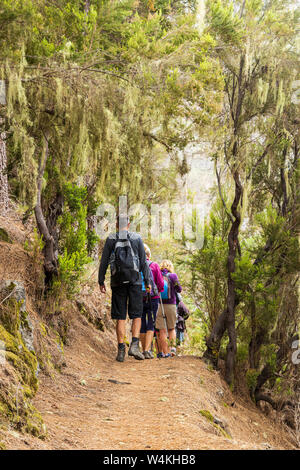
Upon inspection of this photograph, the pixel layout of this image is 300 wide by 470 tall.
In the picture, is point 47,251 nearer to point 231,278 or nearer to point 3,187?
point 3,187

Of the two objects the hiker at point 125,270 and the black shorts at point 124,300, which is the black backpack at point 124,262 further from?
the black shorts at point 124,300

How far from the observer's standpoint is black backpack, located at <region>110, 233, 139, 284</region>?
726 cm

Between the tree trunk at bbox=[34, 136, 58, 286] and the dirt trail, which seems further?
the tree trunk at bbox=[34, 136, 58, 286]

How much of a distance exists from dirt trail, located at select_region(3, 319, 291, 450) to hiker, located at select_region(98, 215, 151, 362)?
0.80 meters

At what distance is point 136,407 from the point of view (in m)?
5.34

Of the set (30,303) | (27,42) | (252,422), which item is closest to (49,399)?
(30,303)

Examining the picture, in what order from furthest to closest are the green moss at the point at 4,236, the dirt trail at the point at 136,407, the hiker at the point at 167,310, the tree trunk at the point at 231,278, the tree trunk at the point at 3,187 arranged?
the hiker at the point at 167,310 → the tree trunk at the point at 3,187 → the tree trunk at the point at 231,278 → the green moss at the point at 4,236 → the dirt trail at the point at 136,407

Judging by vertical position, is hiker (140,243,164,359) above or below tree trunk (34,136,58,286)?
below

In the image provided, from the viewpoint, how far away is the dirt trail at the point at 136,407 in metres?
4.00

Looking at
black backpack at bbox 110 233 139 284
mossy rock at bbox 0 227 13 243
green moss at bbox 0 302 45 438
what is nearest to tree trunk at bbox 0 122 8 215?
mossy rock at bbox 0 227 13 243

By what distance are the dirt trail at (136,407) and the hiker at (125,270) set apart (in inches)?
31.6

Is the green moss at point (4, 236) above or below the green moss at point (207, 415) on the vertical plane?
above

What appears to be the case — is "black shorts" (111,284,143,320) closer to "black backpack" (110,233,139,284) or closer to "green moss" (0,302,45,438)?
"black backpack" (110,233,139,284)

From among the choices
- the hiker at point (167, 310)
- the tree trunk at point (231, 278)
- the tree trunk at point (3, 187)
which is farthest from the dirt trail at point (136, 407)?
the tree trunk at point (3, 187)
